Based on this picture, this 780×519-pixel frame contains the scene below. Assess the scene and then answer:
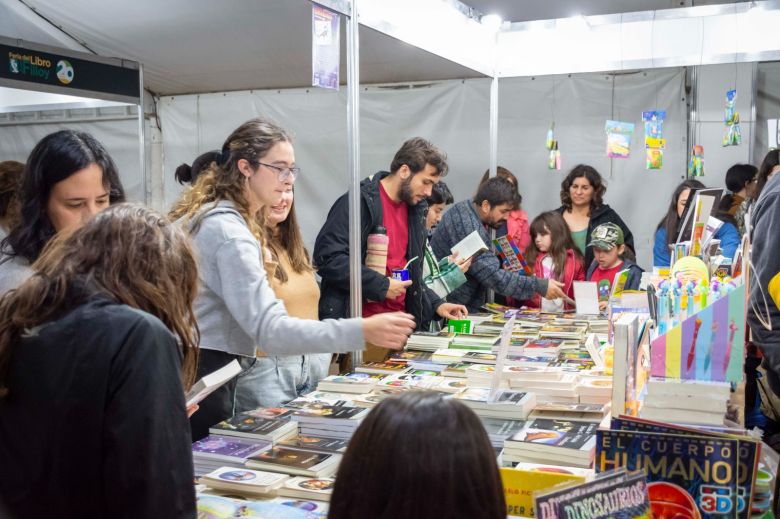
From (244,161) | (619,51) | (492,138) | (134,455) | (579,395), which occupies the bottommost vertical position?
(579,395)

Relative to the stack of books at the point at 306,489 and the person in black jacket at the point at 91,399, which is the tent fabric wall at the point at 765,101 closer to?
the stack of books at the point at 306,489

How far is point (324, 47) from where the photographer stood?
112 inches

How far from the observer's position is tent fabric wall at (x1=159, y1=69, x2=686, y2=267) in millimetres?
6133

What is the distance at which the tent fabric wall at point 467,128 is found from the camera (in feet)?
20.1

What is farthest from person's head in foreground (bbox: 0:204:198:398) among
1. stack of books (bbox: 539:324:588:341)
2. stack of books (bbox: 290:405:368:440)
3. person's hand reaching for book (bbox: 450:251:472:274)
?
person's hand reaching for book (bbox: 450:251:472:274)

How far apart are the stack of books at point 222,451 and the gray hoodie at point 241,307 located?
0.78 feet

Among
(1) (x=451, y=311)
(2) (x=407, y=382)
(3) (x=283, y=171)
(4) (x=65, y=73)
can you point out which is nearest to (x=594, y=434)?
(2) (x=407, y=382)

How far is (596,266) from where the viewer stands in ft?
15.3

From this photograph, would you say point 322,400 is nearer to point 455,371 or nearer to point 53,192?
point 455,371

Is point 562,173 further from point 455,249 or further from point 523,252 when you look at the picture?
point 455,249

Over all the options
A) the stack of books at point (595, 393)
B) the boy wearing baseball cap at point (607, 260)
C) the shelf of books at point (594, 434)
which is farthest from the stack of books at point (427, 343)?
the boy wearing baseball cap at point (607, 260)

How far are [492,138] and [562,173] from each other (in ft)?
5.20

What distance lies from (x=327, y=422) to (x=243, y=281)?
464 mm

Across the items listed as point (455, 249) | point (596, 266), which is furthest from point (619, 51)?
point (455, 249)
